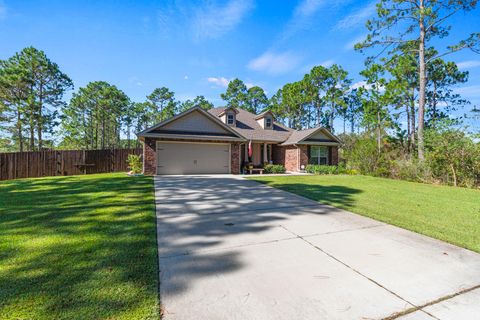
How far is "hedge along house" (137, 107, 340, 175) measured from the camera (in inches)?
548

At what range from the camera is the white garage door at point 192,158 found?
1409 centimetres

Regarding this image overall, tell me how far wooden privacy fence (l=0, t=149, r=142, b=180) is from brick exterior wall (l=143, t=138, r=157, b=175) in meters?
5.87

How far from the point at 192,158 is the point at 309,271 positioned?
12698mm

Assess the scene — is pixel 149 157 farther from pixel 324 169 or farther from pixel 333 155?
pixel 333 155

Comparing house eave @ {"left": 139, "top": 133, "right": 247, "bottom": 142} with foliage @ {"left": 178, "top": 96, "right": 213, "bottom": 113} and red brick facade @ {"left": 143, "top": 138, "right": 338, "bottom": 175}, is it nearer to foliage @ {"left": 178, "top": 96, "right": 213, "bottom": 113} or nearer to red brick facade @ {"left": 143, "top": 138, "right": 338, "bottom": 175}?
red brick facade @ {"left": 143, "top": 138, "right": 338, "bottom": 175}

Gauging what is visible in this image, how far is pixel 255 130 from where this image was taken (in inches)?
781

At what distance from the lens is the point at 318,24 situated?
12344 millimetres

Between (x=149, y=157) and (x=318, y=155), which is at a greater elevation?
(x=318, y=155)

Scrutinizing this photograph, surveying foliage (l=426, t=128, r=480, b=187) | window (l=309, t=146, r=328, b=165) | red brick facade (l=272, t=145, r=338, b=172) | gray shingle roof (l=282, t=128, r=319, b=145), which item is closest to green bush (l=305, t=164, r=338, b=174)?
red brick facade (l=272, t=145, r=338, b=172)

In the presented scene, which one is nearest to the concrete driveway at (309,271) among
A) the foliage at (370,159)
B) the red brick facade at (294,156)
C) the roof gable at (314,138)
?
the foliage at (370,159)

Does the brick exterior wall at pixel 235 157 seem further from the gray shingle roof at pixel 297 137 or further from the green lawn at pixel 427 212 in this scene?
the green lawn at pixel 427 212

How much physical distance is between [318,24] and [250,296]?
14.1 meters

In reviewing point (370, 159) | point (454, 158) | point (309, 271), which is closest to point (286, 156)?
point (370, 159)

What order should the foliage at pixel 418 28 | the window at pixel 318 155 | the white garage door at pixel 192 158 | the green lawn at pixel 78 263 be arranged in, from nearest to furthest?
the green lawn at pixel 78 263 < the white garage door at pixel 192 158 < the foliage at pixel 418 28 < the window at pixel 318 155
